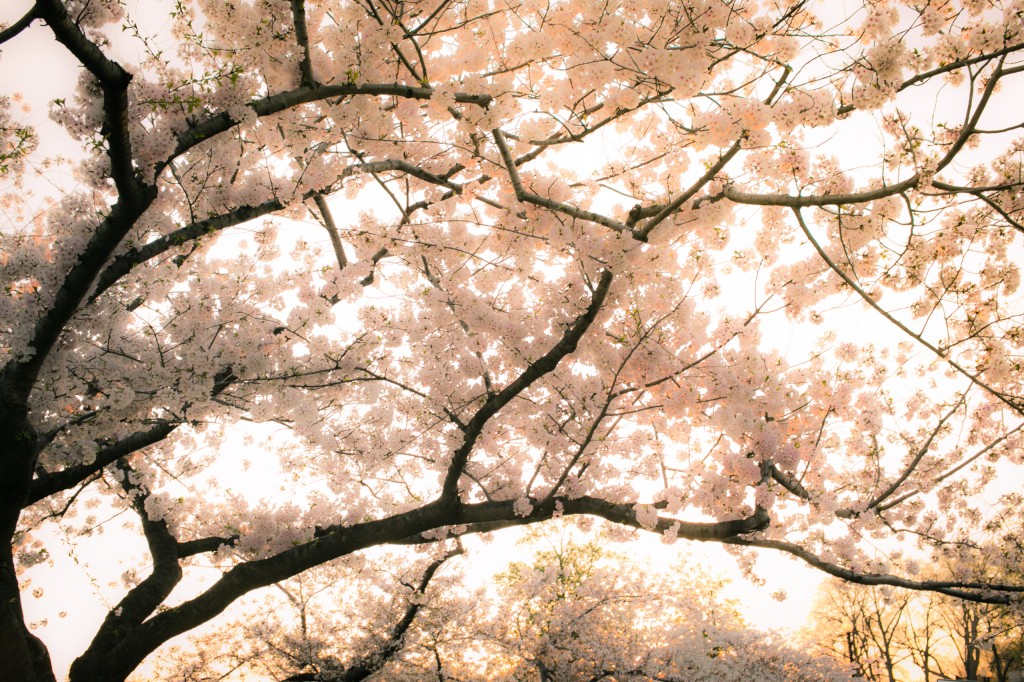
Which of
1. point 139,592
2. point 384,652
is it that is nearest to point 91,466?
point 139,592

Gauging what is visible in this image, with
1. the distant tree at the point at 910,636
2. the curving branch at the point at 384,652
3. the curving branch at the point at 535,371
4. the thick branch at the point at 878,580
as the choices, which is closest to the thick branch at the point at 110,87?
the curving branch at the point at 535,371

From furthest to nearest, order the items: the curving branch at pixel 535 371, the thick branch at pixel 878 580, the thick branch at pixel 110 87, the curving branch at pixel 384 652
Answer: the curving branch at pixel 384 652, the thick branch at pixel 878 580, the curving branch at pixel 535 371, the thick branch at pixel 110 87

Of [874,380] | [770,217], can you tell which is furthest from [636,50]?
[874,380]

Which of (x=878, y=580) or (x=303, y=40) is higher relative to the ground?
(x=303, y=40)

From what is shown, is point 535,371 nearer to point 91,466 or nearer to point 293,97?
point 293,97

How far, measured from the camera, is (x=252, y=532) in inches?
246

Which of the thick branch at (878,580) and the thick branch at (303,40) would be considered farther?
the thick branch at (878,580)

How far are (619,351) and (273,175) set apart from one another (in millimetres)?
3408

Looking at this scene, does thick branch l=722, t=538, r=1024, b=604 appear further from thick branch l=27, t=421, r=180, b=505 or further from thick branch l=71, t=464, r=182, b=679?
thick branch l=71, t=464, r=182, b=679

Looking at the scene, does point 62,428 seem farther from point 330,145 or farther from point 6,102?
point 330,145

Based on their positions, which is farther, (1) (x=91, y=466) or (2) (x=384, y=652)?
(2) (x=384, y=652)

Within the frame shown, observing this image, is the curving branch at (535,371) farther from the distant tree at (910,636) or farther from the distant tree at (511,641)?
the distant tree at (910,636)

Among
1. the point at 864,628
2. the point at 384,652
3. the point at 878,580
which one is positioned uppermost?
the point at 864,628

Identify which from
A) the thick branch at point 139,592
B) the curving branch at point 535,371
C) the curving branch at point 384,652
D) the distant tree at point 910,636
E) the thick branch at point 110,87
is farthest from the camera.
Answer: the distant tree at point 910,636
